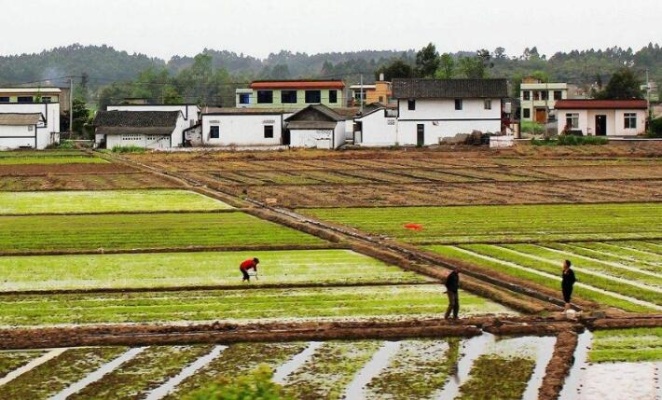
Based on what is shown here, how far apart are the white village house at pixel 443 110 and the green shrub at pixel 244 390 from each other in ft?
257

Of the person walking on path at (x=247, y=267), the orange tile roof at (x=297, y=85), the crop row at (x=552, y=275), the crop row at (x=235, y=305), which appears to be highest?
the orange tile roof at (x=297, y=85)

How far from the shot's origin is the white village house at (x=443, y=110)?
92875 mm

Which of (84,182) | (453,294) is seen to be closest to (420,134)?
(84,182)

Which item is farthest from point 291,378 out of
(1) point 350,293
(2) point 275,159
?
(2) point 275,159

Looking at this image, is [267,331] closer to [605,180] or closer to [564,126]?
[605,180]

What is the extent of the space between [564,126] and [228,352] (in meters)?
77.6

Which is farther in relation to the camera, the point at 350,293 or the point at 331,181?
the point at 331,181

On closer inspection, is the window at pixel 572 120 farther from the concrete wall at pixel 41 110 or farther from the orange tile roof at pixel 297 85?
the concrete wall at pixel 41 110

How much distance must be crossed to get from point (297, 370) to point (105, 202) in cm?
3559

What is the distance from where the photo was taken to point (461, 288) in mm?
31656

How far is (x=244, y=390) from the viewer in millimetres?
14766

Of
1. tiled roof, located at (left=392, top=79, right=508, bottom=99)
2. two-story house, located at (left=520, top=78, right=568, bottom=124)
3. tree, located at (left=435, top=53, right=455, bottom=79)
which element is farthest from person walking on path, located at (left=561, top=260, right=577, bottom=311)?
tree, located at (left=435, top=53, right=455, bottom=79)

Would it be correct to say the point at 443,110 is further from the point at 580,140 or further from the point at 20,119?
the point at 20,119

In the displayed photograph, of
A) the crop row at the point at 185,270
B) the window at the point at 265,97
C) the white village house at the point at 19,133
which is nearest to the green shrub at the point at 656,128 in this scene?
the window at the point at 265,97
